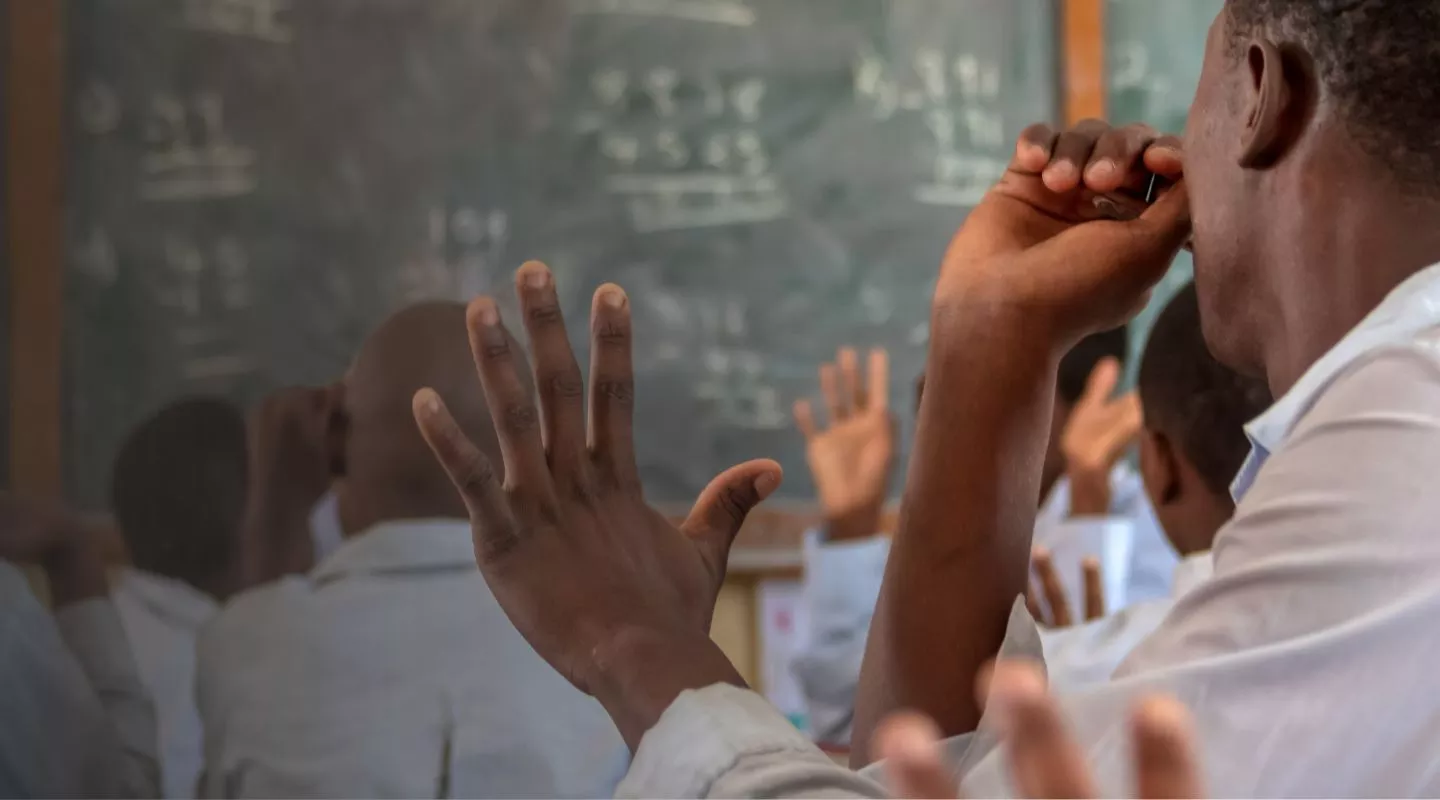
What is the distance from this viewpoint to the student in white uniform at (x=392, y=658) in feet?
2.98

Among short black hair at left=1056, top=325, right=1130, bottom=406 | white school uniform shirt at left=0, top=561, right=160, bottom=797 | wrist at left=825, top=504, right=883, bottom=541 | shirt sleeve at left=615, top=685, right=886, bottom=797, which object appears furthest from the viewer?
short black hair at left=1056, top=325, right=1130, bottom=406

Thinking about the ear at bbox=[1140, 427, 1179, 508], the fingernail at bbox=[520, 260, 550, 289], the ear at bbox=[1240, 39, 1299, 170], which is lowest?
the ear at bbox=[1140, 427, 1179, 508]

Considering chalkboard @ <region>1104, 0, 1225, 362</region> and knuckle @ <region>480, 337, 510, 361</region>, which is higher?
chalkboard @ <region>1104, 0, 1225, 362</region>

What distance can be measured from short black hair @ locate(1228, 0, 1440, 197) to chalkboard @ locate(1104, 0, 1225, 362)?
1.94m

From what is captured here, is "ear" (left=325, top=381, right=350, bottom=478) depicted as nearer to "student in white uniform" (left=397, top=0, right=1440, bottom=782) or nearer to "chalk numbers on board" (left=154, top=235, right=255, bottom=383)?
"chalk numbers on board" (left=154, top=235, right=255, bottom=383)

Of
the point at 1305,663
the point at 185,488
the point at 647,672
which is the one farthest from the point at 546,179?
the point at 1305,663

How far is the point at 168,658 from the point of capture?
90cm

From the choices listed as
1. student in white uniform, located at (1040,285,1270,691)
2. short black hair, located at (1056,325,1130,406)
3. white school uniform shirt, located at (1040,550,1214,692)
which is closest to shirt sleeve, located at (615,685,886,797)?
white school uniform shirt, located at (1040,550,1214,692)

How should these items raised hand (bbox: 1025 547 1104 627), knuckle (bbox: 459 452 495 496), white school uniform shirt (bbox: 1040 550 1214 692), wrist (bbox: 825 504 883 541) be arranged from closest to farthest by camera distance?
knuckle (bbox: 459 452 495 496)
white school uniform shirt (bbox: 1040 550 1214 692)
raised hand (bbox: 1025 547 1104 627)
wrist (bbox: 825 504 883 541)

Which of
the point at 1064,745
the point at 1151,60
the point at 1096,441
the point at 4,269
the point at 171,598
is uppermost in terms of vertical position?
the point at 1151,60

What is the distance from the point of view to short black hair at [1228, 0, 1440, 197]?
0.65 metres

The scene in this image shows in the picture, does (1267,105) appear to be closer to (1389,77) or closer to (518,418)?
(1389,77)

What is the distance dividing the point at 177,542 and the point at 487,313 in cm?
39

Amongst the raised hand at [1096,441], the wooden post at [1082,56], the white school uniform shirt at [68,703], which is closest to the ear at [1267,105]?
the white school uniform shirt at [68,703]
